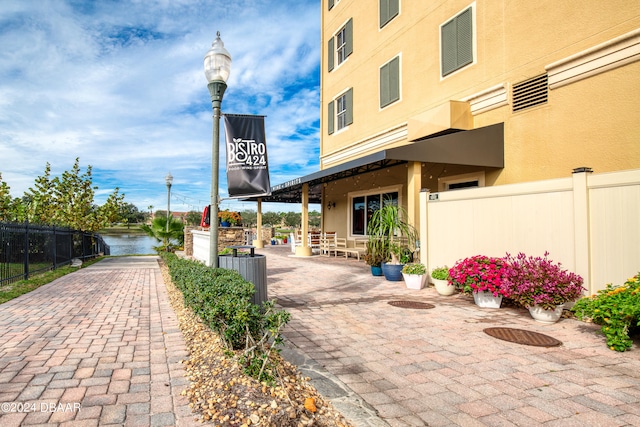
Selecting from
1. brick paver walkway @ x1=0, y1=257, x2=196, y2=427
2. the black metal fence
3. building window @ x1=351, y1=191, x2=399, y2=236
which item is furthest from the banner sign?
building window @ x1=351, y1=191, x2=399, y2=236

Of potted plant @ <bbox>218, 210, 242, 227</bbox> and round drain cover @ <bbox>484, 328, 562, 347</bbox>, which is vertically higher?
potted plant @ <bbox>218, 210, 242, 227</bbox>

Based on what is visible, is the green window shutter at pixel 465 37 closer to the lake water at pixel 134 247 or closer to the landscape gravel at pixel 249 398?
the landscape gravel at pixel 249 398

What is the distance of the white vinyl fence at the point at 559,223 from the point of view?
4.84m

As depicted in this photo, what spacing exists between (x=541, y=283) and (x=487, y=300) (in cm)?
110

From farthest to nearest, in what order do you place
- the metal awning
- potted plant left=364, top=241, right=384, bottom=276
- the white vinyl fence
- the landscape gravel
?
1. potted plant left=364, top=241, right=384, bottom=276
2. the metal awning
3. the white vinyl fence
4. the landscape gravel

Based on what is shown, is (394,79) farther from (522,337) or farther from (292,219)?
(292,219)

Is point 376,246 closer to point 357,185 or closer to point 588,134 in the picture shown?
point 588,134

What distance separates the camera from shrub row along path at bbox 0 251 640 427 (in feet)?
8.67

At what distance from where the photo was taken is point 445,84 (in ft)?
33.3

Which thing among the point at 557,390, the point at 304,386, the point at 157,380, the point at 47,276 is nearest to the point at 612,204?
the point at 557,390

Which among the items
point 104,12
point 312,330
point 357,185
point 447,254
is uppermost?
point 104,12

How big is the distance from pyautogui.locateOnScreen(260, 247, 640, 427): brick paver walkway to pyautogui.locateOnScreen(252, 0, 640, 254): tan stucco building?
146 inches

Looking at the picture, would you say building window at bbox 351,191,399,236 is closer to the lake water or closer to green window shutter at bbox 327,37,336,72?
green window shutter at bbox 327,37,336,72

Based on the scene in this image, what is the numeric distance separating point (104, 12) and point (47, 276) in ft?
23.1
